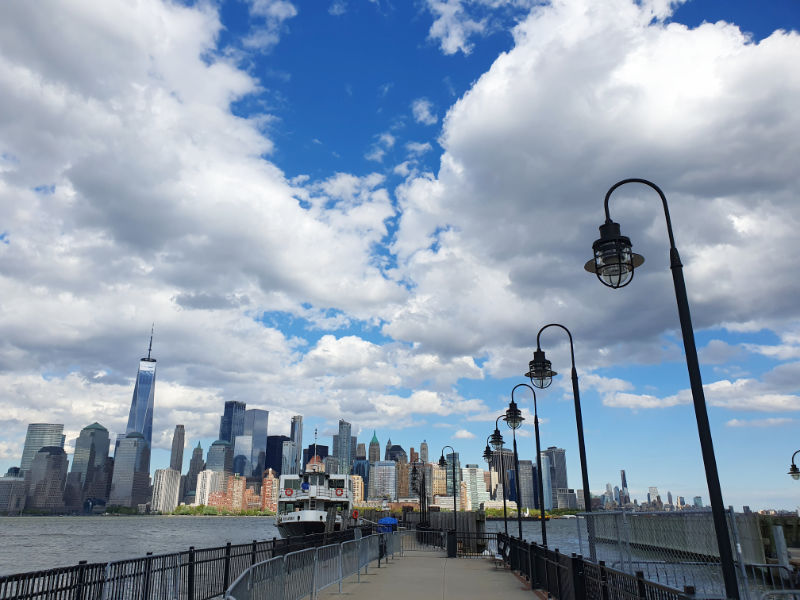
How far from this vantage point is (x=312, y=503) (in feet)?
168

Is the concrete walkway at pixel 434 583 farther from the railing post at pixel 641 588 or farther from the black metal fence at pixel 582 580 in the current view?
the railing post at pixel 641 588

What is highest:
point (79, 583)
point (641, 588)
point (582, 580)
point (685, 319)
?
point (685, 319)

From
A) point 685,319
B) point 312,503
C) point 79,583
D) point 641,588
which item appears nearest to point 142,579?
point 79,583

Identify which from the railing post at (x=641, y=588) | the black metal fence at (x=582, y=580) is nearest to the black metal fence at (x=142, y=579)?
the black metal fence at (x=582, y=580)

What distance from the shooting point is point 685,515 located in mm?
9969

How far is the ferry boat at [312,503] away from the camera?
45.3 m

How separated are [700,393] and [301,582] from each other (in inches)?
384

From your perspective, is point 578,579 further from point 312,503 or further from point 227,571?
point 312,503

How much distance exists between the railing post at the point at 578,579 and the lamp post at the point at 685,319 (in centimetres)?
398

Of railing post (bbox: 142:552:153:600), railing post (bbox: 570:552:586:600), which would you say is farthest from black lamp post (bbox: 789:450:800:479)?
railing post (bbox: 142:552:153:600)

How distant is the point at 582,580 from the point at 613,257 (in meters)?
6.13

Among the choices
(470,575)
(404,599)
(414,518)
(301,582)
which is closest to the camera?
(301,582)

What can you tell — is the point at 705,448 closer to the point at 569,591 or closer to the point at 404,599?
the point at 569,591

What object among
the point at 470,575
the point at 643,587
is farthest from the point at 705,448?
the point at 470,575
